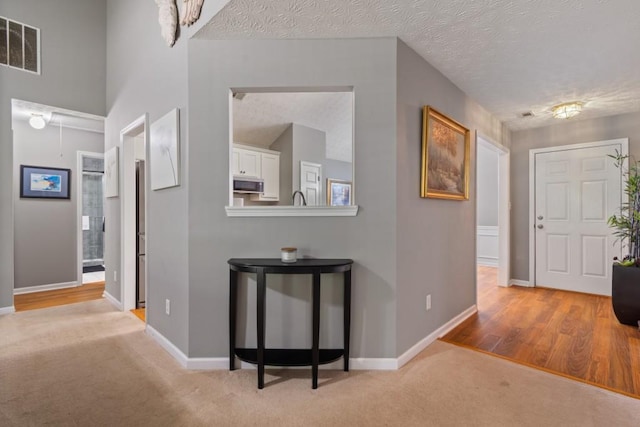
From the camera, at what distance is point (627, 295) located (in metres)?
2.93

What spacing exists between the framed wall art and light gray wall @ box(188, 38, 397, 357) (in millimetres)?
195

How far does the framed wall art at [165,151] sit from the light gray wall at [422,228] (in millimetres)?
1557

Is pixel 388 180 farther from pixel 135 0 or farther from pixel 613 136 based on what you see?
pixel 613 136

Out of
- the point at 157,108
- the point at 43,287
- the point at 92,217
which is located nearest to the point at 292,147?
the point at 157,108

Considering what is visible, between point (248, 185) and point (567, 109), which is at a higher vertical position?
point (567, 109)

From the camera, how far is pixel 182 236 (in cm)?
225

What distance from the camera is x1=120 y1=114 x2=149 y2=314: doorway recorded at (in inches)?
135

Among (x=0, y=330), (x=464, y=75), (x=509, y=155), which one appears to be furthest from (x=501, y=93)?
(x=0, y=330)

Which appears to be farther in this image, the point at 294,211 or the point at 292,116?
the point at 292,116

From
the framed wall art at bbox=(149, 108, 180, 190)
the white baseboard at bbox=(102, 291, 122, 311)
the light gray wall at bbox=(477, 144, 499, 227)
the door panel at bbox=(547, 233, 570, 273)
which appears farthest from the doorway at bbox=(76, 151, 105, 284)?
the door panel at bbox=(547, 233, 570, 273)

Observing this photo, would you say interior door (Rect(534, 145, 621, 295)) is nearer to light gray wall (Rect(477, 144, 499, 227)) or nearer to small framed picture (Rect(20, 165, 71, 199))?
light gray wall (Rect(477, 144, 499, 227))

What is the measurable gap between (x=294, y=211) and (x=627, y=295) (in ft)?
10.8

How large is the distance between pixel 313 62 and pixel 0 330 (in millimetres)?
3683

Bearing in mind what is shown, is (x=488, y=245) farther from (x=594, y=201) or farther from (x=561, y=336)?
(x=561, y=336)
